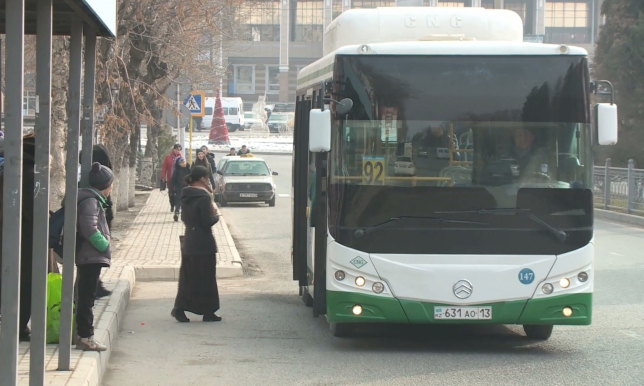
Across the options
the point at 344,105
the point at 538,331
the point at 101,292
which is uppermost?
the point at 344,105

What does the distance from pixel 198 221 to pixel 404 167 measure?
8.60 feet

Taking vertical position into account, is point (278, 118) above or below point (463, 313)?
above

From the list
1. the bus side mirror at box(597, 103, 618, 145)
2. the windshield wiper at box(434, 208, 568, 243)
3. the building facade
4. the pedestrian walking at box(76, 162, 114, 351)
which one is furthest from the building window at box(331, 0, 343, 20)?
the pedestrian walking at box(76, 162, 114, 351)

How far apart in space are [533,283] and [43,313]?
4.24 meters

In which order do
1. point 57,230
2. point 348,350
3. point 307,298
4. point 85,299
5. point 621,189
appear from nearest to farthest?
point 57,230 < point 85,299 < point 348,350 < point 307,298 < point 621,189

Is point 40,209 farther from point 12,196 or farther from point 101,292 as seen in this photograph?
point 101,292

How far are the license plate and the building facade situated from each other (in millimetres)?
70556

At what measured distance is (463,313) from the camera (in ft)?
26.3

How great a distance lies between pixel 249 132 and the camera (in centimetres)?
7725

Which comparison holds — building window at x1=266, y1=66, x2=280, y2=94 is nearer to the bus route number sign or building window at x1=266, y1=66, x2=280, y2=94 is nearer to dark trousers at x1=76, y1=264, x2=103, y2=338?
the bus route number sign

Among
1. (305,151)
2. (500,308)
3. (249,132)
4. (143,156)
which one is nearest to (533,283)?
(500,308)

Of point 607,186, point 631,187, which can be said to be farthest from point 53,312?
point 607,186

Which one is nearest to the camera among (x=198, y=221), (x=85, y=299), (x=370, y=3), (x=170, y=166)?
(x=85, y=299)

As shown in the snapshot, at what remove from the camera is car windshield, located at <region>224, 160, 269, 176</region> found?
101 ft
